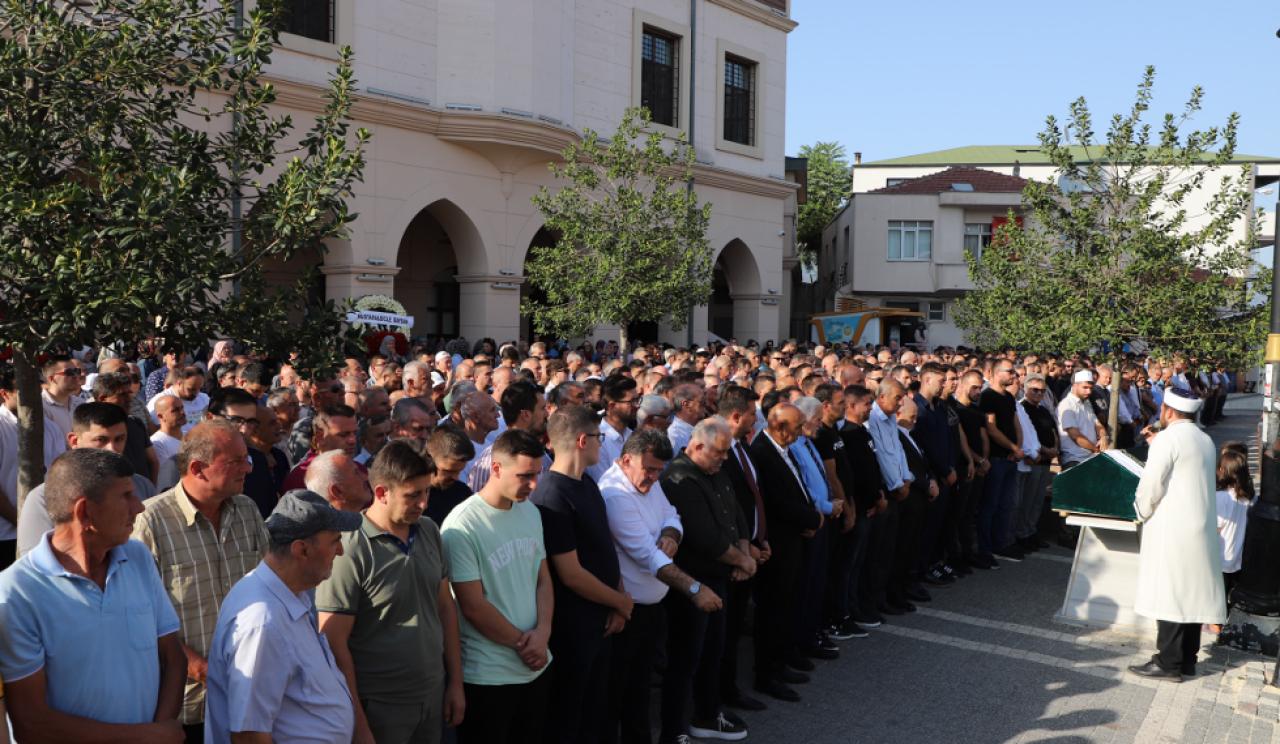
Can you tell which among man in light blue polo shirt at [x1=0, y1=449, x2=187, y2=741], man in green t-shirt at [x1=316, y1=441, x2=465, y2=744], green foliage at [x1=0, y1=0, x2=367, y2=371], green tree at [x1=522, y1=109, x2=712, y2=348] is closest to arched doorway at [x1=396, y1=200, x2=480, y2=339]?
green tree at [x1=522, y1=109, x2=712, y2=348]

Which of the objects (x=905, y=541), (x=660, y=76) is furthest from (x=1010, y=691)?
(x=660, y=76)

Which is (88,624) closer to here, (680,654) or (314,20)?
(680,654)

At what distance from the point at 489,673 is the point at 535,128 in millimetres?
18057

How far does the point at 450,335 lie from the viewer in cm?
2611

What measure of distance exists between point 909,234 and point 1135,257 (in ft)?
109

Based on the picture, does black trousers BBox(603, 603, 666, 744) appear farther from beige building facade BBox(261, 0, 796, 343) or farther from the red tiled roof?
the red tiled roof

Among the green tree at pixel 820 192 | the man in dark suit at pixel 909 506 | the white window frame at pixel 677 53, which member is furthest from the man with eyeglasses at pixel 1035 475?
the green tree at pixel 820 192

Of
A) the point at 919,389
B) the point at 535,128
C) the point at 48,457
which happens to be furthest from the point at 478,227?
the point at 48,457

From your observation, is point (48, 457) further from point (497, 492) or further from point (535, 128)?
point (535, 128)

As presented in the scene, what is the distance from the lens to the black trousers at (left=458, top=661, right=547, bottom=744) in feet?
15.3

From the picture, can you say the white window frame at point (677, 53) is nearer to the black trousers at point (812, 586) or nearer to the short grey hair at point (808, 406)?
the short grey hair at point (808, 406)

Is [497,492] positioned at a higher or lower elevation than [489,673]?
higher

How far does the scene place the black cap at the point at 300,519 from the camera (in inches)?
135

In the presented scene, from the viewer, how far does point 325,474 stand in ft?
13.5
